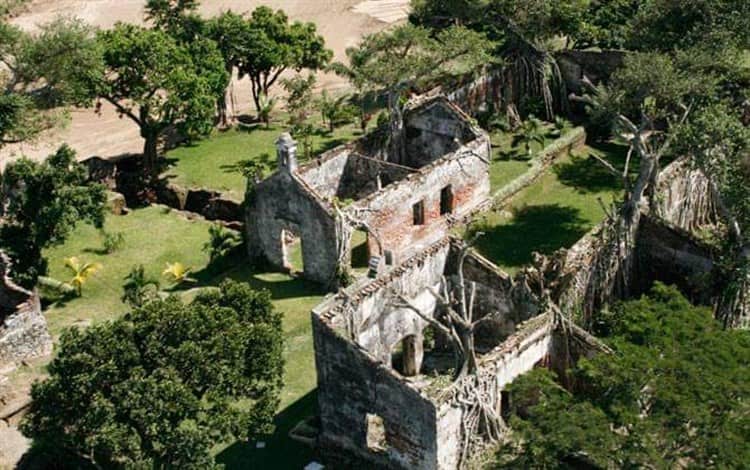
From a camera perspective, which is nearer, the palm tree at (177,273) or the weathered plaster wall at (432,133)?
the palm tree at (177,273)

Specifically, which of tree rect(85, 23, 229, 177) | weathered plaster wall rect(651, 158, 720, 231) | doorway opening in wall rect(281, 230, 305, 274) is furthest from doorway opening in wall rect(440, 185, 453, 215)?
tree rect(85, 23, 229, 177)

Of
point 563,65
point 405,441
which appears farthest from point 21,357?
point 563,65

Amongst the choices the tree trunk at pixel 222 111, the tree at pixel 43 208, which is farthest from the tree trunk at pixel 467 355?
the tree trunk at pixel 222 111

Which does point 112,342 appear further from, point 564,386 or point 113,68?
point 113,68

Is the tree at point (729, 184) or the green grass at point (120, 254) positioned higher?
the tree at point (729, 184)

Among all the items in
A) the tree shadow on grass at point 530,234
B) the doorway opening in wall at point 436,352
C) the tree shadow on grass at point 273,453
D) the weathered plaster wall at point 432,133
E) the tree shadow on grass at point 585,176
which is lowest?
the tree shadow on grass at point 273,453

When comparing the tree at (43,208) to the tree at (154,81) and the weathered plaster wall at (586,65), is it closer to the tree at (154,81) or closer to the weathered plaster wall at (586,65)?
the tree at (154,81)
